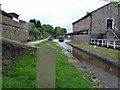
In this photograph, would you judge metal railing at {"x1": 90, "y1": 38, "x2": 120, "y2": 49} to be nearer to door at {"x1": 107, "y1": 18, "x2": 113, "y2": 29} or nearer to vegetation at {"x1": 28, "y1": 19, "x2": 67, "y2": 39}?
door at {"x1": 107, "y1": 18, "x2": 113, "y2": 29}

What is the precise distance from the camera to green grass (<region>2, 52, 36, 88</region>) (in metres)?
4.01

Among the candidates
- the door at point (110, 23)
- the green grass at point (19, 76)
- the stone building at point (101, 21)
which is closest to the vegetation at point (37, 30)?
the stone building at point (101, 21)

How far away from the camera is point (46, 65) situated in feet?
11.2

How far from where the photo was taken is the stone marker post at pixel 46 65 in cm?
340

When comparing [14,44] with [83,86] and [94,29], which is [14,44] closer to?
[83,86]

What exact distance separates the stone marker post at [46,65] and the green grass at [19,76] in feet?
2.17

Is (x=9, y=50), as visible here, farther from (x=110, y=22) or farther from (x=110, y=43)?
(x=110, y=22)

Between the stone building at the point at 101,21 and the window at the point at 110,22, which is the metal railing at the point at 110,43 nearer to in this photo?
the stone building at the point at 101,21

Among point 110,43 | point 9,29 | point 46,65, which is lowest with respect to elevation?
point 46,65

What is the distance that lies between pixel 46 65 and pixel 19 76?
177cm

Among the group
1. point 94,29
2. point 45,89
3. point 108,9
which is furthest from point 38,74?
point 108,9

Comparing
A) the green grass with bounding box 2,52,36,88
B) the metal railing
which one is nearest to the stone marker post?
the green grass with bounding box 2,52,36,88

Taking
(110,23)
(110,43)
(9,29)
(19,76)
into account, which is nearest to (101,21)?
(110,23)

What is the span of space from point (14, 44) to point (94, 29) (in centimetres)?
2034
